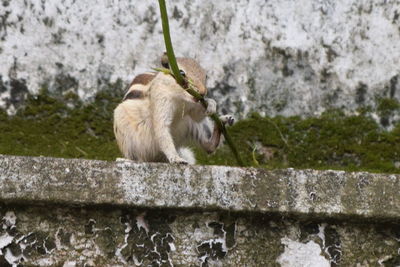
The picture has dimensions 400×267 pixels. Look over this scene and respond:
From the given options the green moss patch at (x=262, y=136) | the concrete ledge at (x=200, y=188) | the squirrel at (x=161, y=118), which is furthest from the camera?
the green moss patch at (x=262, y=136)

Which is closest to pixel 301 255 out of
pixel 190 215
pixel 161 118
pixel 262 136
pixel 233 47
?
pixel 190 215

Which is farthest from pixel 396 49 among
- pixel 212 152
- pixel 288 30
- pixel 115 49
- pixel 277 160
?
pixel 115 49

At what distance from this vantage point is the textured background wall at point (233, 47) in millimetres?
4344

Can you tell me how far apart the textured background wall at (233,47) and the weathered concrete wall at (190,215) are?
1.56m

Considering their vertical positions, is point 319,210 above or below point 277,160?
above

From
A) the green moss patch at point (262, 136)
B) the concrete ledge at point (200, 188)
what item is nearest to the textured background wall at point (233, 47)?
the green moss patch at point (262, 136)

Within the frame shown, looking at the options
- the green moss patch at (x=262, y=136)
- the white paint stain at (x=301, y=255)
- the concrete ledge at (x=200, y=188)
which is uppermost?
the concrete ledge at (x=200, y=188)

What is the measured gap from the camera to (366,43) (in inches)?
174

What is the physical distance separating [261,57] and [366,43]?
52cm

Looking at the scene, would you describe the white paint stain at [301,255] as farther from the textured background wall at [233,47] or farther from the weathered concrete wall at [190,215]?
the textured background wall at [233,47]

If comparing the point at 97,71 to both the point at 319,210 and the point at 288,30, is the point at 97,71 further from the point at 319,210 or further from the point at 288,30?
the point at 319,210

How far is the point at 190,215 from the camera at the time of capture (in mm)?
2771

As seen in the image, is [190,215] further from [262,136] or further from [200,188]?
[262,136]

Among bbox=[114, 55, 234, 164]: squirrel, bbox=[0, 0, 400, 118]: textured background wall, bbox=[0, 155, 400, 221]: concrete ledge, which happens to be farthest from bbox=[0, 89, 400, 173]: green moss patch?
bbox=[0, 155, 400, 221]: concrete ledge
